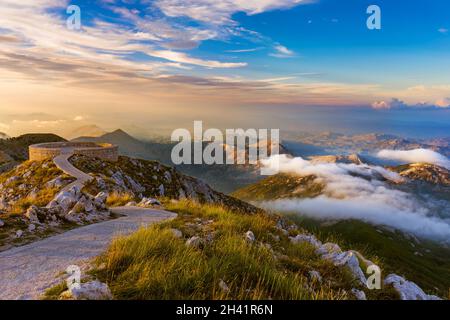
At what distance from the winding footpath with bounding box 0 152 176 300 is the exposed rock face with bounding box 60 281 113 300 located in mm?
1409

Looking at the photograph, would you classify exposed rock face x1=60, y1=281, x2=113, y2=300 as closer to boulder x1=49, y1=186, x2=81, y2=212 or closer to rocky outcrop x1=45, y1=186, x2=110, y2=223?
rocky outcrop x1=45, y1=186, x2=110, y2=223

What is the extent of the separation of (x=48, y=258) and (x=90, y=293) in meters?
4.87

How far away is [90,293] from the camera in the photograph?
601cm

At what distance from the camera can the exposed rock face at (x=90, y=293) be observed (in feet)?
19.6

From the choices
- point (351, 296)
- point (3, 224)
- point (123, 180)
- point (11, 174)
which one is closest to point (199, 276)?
point (351, 296)

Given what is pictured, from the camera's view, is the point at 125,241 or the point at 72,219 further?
the point at 72,219

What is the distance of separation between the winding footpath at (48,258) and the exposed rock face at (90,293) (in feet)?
4.62

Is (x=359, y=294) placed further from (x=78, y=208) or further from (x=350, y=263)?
(x=78, y=208)

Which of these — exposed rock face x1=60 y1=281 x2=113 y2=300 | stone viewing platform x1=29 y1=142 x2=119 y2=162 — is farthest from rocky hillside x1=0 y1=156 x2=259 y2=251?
exposed rock face x1=60 y1=281 x2=113 y2=300

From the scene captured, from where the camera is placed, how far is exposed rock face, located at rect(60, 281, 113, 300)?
19.6 ft

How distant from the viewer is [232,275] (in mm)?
7453

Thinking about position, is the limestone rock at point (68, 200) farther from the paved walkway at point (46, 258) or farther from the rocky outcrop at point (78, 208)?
the paved walkway at point (46, 258)
